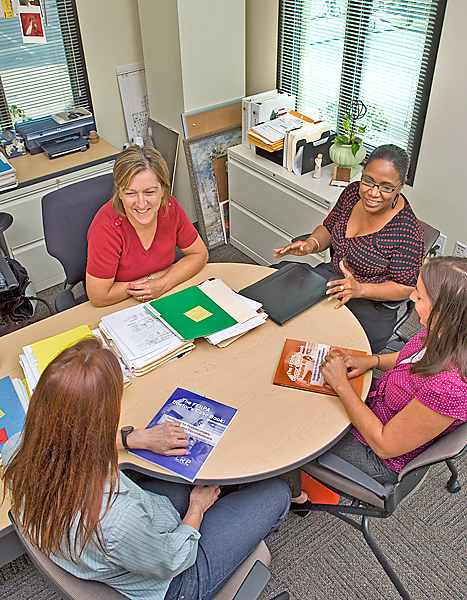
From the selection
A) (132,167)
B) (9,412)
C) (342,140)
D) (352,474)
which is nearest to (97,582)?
(9,412)

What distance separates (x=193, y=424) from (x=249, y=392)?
0.22 metres

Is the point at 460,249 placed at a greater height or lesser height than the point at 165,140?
lesser

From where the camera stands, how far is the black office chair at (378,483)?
138 cm

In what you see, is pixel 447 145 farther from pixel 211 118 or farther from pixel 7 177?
pixel 7 177

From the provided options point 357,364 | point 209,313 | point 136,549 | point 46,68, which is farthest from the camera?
point 46,68

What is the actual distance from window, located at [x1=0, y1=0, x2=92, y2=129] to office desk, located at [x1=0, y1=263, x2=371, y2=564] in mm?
2144

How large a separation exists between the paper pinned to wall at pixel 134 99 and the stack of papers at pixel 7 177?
0.98 metres

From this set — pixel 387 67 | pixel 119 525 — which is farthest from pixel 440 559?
pixel 387 67

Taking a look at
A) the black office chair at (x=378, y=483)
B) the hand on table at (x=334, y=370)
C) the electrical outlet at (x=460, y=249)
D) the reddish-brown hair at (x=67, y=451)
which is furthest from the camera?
the electrical outlet at (x=460, y=249)

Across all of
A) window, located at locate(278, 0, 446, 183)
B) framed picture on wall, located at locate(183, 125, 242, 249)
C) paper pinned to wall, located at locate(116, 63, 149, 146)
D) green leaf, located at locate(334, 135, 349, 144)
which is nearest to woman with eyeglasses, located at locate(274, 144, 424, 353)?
green leaf, located at locate(334, 135, 349, 144)

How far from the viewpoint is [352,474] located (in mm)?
1524

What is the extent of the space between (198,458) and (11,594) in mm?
1074

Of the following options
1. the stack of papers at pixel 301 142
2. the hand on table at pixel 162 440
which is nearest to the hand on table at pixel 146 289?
the hand on table at pixel 162 440

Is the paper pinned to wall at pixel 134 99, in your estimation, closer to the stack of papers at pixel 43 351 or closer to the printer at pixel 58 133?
the printer at pixel 58 133
